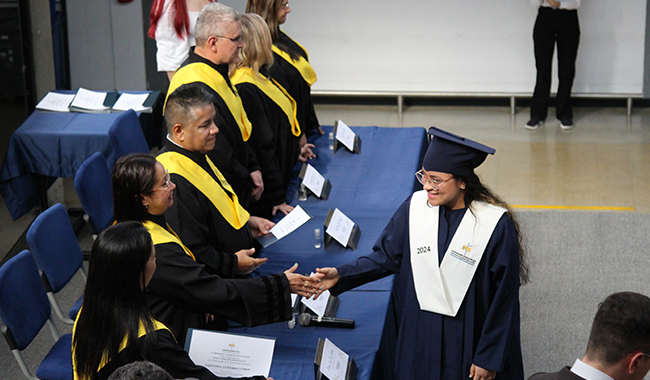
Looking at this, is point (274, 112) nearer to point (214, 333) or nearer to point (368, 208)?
point (368, 208)

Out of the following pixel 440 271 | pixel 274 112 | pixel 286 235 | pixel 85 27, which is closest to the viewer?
pixel 440 271

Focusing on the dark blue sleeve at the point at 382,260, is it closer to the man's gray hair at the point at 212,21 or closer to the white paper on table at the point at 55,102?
the man's gray hair at the point at 212,21

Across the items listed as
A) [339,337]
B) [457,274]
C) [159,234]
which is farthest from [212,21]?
[457,274]

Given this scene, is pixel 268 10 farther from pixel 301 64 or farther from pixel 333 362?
pixel 333 362

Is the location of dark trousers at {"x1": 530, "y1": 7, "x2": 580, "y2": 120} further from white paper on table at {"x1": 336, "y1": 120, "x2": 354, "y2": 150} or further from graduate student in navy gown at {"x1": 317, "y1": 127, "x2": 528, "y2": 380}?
graduate student in navy gown at {"x1": 317, "y1": 127, "x2": 528, "y2": 380}

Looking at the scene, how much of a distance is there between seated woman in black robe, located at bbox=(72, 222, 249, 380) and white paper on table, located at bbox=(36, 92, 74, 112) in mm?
3932

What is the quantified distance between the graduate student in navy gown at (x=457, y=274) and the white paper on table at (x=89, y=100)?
11.9 ft

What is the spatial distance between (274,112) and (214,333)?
236cm

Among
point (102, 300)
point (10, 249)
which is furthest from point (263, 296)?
point (10, 249)

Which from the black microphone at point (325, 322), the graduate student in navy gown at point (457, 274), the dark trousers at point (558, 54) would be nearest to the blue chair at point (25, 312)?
the black microphone at point (325, 322)

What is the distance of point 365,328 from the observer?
317cm

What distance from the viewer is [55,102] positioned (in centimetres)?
591

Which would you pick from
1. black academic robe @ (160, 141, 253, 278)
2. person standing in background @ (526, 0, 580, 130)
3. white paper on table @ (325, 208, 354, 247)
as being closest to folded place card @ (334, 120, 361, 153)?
white paper on table @ (325, 208, 354, 247)

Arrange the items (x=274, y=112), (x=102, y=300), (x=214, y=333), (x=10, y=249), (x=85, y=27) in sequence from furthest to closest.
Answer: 1. (x=85, y=27)
2. (x=10, y=249)
3. (x=274, y=112)
4. (x=214, y=333)
5. (x=102, y=300)
